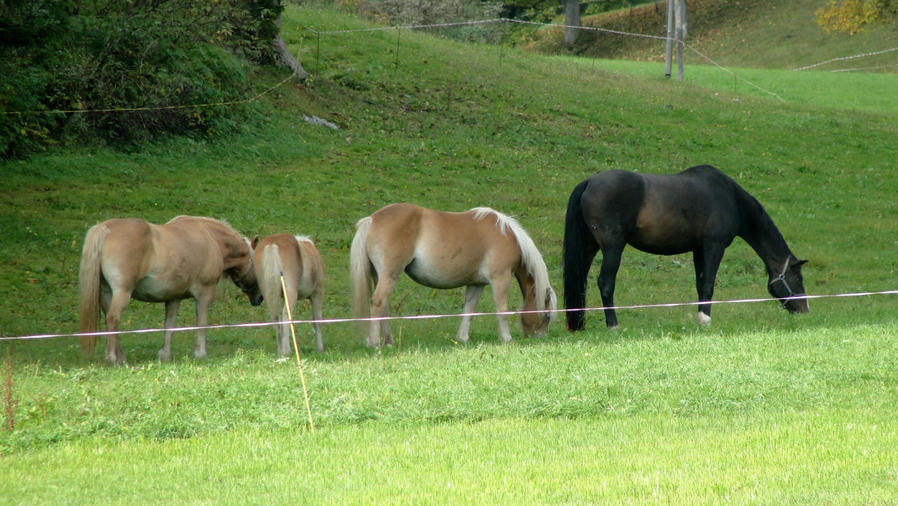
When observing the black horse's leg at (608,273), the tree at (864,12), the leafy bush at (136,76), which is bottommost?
the black horse's leg at (608,273)

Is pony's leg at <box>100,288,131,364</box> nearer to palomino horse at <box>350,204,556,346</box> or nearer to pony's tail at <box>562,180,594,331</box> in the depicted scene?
palomino horse at <box>350,204,556,346</box>

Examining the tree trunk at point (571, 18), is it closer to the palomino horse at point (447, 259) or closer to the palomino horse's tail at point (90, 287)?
the palomino horse at point (447, 259)

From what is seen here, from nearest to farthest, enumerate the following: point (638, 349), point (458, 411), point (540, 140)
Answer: point (458, 411)
point (638, 349)
point (540, 140)

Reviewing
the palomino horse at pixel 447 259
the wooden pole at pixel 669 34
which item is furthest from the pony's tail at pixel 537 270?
the wooden pole at pixel 669 34

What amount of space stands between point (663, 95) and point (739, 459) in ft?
110

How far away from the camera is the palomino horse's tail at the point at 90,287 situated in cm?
1060

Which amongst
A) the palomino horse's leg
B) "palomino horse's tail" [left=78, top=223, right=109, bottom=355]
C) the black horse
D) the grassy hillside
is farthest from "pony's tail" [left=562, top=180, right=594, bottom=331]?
the grassy hillside

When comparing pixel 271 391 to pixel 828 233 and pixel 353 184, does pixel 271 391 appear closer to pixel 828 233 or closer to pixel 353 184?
pixel 353 184

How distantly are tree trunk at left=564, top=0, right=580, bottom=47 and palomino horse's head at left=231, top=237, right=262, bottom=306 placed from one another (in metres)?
50.8

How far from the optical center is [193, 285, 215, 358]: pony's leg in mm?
11799

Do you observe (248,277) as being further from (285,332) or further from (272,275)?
(285,332)

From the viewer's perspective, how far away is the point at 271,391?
28.5ft

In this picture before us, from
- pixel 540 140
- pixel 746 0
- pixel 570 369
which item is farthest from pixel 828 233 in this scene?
pixel 746 0

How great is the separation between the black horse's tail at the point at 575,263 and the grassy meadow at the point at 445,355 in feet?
1.11
